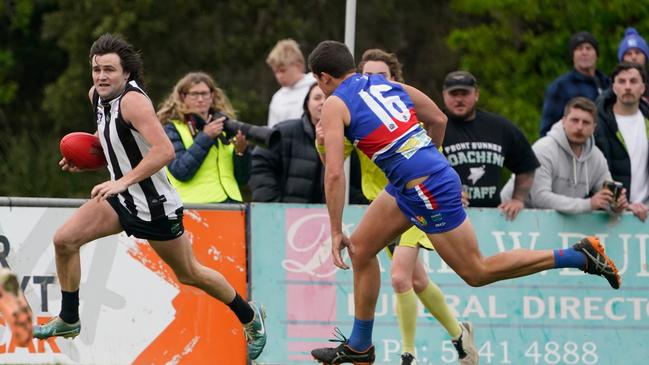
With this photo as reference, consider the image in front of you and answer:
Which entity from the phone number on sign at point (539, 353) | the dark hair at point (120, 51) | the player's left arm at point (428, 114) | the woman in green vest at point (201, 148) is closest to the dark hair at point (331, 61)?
the player's left arm at point (428, 114)

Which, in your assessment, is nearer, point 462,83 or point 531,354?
point 531,354

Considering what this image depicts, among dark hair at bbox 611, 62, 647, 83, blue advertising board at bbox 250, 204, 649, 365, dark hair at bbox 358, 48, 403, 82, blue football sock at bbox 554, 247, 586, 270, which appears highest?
dark hair at bbox 358, 48, 403, 82

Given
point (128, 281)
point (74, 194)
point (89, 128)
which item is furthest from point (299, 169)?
point (89, 128)

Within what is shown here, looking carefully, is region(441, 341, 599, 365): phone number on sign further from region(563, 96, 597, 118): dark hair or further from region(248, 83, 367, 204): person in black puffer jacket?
region(563, 96, 597, 118): dark hair

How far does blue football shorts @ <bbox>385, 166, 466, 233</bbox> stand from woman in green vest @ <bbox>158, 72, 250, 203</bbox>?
241cm

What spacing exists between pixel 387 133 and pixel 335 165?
0.43 metres

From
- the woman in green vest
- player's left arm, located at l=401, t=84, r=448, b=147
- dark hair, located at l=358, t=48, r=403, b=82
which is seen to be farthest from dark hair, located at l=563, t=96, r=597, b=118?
the woman in green vest

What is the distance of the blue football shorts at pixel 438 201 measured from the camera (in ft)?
29.9

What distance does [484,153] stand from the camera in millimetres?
11484

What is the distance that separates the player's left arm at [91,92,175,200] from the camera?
30.0 ft

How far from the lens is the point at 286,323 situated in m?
11.0

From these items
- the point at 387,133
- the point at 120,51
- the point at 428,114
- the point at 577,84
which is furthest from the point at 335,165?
the point at 577,84

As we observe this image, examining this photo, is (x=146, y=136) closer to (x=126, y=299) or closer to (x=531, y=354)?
(x=126, y=299)

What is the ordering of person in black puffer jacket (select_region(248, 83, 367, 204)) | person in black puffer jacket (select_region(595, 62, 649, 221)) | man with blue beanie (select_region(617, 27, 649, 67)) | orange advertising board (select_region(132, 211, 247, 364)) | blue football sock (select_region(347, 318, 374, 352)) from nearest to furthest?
1. blue football sock (select_region(347, 318, 374, 352))
2. orange advertising board (select_region(132, 211, 247, 364))
3. person in black puffer jacket (select_region(248, 83, 367, 204))
4. person in black puffer jacket (select_region(595, 62, 649, 221))
5. man with blue beanie (select_region(617, 27, 649, 67))
